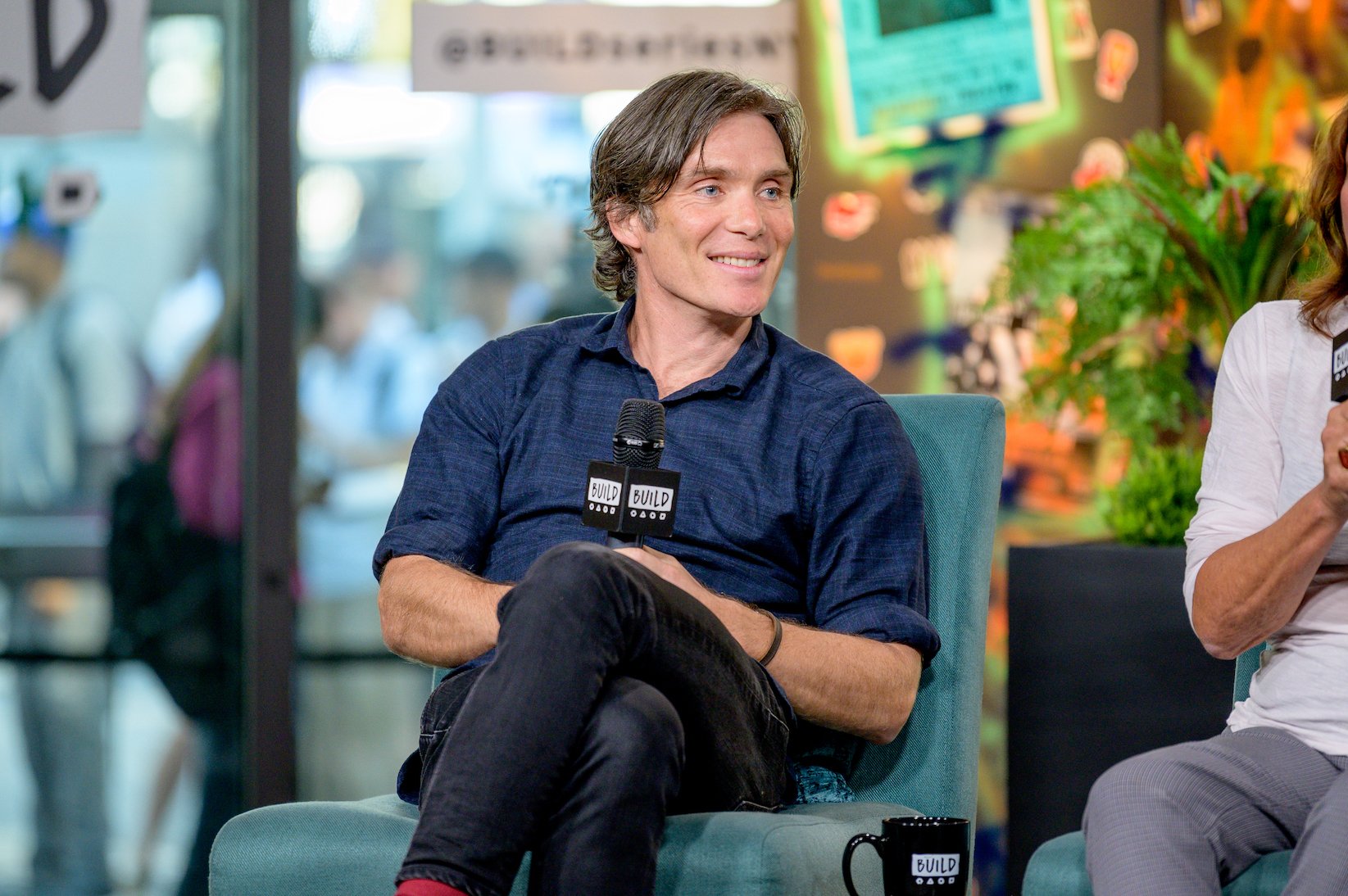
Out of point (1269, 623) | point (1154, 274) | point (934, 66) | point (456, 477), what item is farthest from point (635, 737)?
point (934, 66)

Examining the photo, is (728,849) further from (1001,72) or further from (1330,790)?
(1001,72)

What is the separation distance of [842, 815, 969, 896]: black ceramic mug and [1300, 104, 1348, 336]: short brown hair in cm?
76

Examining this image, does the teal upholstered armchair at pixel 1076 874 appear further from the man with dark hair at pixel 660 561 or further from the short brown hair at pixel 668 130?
the short brown hair at pixel 668 130

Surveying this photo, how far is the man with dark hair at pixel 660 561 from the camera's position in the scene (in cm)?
129

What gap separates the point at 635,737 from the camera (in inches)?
51.3

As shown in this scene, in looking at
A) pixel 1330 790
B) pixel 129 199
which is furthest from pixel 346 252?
pixel 1330 790

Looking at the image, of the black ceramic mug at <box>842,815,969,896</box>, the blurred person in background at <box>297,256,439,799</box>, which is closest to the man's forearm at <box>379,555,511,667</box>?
the black ceramic mug at <box>842,815,969,896</box>

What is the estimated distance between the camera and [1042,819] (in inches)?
99.5

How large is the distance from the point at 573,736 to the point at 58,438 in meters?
2.52

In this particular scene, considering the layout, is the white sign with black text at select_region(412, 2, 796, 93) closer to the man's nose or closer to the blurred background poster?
the blurred background poster

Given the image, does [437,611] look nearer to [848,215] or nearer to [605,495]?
[605,495]

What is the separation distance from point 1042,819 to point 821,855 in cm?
124

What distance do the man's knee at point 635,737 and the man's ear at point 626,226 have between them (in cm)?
78

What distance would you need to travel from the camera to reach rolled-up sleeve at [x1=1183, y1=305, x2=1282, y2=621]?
158 cm
